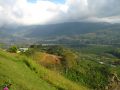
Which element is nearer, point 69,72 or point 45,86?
point 45,86

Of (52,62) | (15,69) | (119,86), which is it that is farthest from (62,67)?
(15,69)

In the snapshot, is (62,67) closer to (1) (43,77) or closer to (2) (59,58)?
(2) (59,58)

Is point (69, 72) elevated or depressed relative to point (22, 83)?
depressed

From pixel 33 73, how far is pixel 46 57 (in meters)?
14.1

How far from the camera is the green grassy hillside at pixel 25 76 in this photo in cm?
1952

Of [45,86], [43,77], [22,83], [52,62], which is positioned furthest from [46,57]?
[22,83]

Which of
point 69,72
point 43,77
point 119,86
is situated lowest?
point 119,86

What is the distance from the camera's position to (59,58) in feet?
137

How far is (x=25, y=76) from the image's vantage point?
2250cm

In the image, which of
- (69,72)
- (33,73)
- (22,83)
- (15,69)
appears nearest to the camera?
(22,83)

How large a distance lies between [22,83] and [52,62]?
737 inches

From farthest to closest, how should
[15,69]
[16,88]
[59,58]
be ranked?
[59,58] < [15,69] < [16,88]

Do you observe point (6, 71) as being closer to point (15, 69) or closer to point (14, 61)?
point (15, 69)

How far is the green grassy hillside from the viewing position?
19.5m
